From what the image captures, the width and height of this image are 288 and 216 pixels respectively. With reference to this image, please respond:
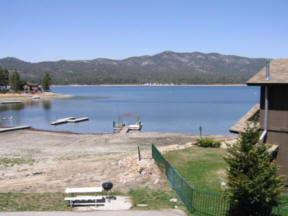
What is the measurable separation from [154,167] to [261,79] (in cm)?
845

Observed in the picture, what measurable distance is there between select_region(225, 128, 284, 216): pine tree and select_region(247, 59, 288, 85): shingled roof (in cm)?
368

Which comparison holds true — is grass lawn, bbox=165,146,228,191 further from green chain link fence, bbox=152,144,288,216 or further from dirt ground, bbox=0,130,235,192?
dirt ground, bbox=0,130,235,192

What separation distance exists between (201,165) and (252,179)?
29.7ft

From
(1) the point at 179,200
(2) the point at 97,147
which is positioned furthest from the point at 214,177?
(2) the point at 97,147

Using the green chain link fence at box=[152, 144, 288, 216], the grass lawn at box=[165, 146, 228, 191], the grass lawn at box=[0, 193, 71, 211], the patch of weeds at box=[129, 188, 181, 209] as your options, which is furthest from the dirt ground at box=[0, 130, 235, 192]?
the green chain link fence at box=[152, 144, 288, 216]

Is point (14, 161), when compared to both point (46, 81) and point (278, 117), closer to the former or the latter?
point (278, 117)

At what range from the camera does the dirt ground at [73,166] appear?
19250mm

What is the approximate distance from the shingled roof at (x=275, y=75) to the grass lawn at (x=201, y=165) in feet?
16.0

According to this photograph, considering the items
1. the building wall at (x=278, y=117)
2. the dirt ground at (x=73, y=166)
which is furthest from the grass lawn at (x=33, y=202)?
the building wall at (x=278, y=117)

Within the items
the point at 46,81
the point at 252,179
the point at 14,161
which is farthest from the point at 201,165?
the point at 46,81

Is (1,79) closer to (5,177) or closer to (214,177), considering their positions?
(5,177)

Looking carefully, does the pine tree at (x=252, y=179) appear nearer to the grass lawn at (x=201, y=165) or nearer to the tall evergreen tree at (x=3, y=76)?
the grass lawn at (x=201, y=165)

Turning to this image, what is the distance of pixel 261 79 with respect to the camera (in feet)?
51.2

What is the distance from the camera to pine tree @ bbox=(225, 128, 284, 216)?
11289mm
